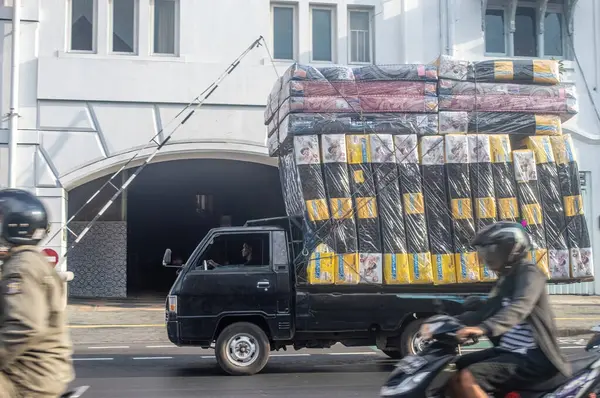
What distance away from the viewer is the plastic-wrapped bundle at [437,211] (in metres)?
9.57

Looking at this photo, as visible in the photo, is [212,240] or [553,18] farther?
→ [553,18]

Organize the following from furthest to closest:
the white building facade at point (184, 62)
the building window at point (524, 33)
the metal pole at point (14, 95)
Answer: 1. the building window at point (524, 33)
2. the white building facade at point (184, 62)
3. the metal pole at point (14, 95)

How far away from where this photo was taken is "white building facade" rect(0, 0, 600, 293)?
1752cm

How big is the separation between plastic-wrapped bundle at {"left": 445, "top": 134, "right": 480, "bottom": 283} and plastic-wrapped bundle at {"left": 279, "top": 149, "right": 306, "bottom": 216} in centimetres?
197

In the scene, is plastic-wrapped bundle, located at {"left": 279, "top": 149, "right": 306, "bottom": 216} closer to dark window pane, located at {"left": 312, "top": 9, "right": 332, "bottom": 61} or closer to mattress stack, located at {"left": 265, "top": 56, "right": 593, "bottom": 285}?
mattress stack, located at {"left": 265, "top": 56, "right": 593, "bottom": 285}

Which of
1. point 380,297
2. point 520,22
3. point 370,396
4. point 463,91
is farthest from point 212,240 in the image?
point 520,22

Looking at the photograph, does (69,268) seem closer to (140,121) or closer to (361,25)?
(140,121)

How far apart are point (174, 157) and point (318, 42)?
4.69m

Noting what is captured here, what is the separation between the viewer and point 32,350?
3467mm

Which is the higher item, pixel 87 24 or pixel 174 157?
pixel 87 24

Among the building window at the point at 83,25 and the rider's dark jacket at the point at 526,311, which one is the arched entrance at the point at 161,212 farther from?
the rider's dark jacket at the point at 526,311

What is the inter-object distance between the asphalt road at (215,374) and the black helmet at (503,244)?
3.98 meters

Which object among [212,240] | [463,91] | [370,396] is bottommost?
[370,396]

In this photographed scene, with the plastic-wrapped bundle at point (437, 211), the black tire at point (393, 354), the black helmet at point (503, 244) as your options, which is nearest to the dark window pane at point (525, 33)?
the plastic-wrapped bundle at point (437, 211)
